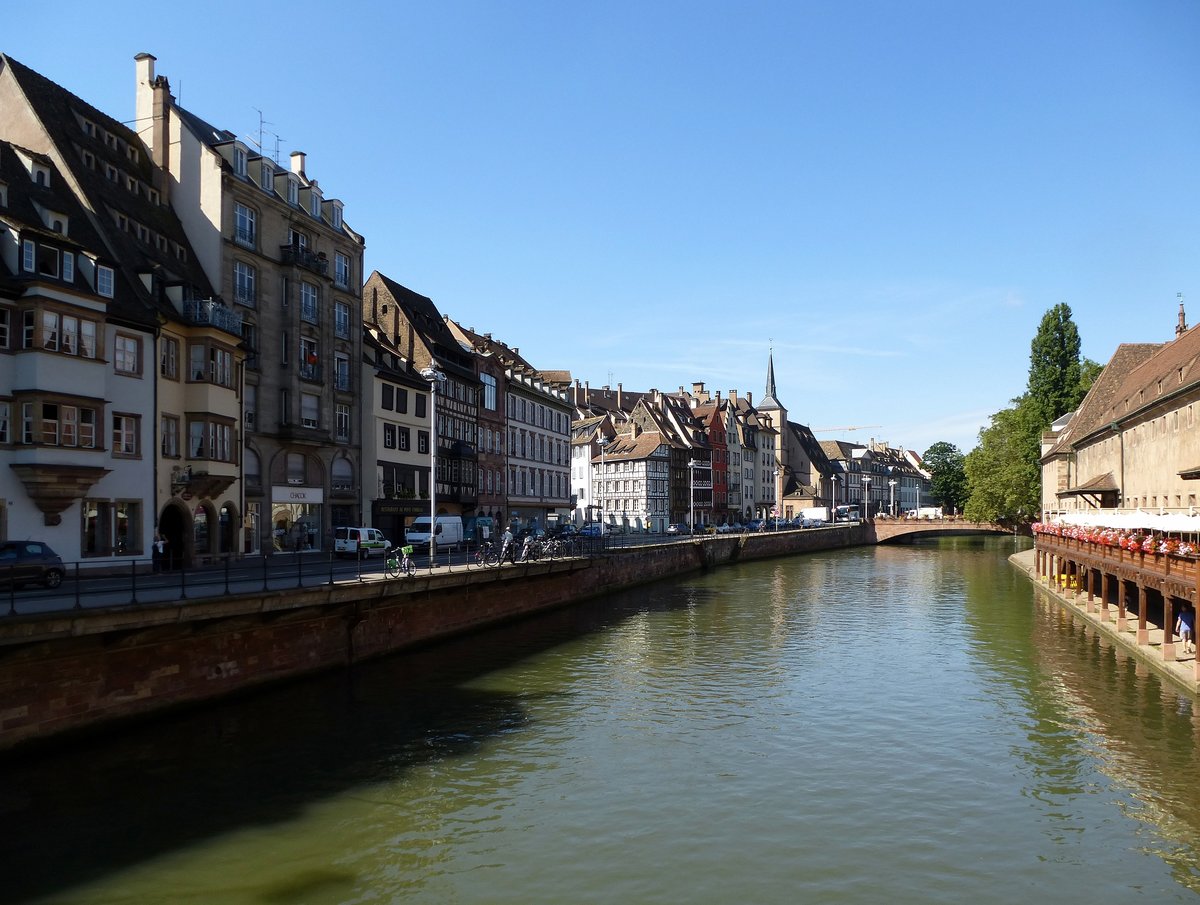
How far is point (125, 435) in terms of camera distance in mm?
34000

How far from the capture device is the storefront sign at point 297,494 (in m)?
46.3

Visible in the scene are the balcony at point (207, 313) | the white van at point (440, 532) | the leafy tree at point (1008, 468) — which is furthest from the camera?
the leafy tree at point (1008, 468)

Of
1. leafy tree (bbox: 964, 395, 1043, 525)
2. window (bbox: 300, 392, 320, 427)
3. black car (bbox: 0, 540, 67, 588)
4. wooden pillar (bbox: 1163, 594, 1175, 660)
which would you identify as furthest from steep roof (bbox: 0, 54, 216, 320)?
leafy tree (bbox: 964, 395, 1043, 525)

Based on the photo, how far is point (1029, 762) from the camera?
20.5 m

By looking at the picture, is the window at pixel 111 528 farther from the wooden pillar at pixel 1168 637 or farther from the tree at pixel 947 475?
the tree at pixel 947 475

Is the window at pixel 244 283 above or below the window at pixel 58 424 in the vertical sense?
above

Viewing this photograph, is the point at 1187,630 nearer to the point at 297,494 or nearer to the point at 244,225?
the point at 297,494

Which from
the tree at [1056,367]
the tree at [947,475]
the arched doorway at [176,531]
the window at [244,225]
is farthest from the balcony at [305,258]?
the tree at [947,475]

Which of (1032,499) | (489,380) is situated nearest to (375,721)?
(489,380)

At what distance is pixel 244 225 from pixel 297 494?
1281 cm

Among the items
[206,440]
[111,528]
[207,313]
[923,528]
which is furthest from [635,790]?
[923,528]

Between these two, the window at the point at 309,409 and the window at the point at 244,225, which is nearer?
the window at the point at 244,225

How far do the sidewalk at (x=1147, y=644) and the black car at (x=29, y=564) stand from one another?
29.6 metres

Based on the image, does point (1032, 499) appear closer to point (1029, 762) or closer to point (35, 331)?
point (1029, 762)
